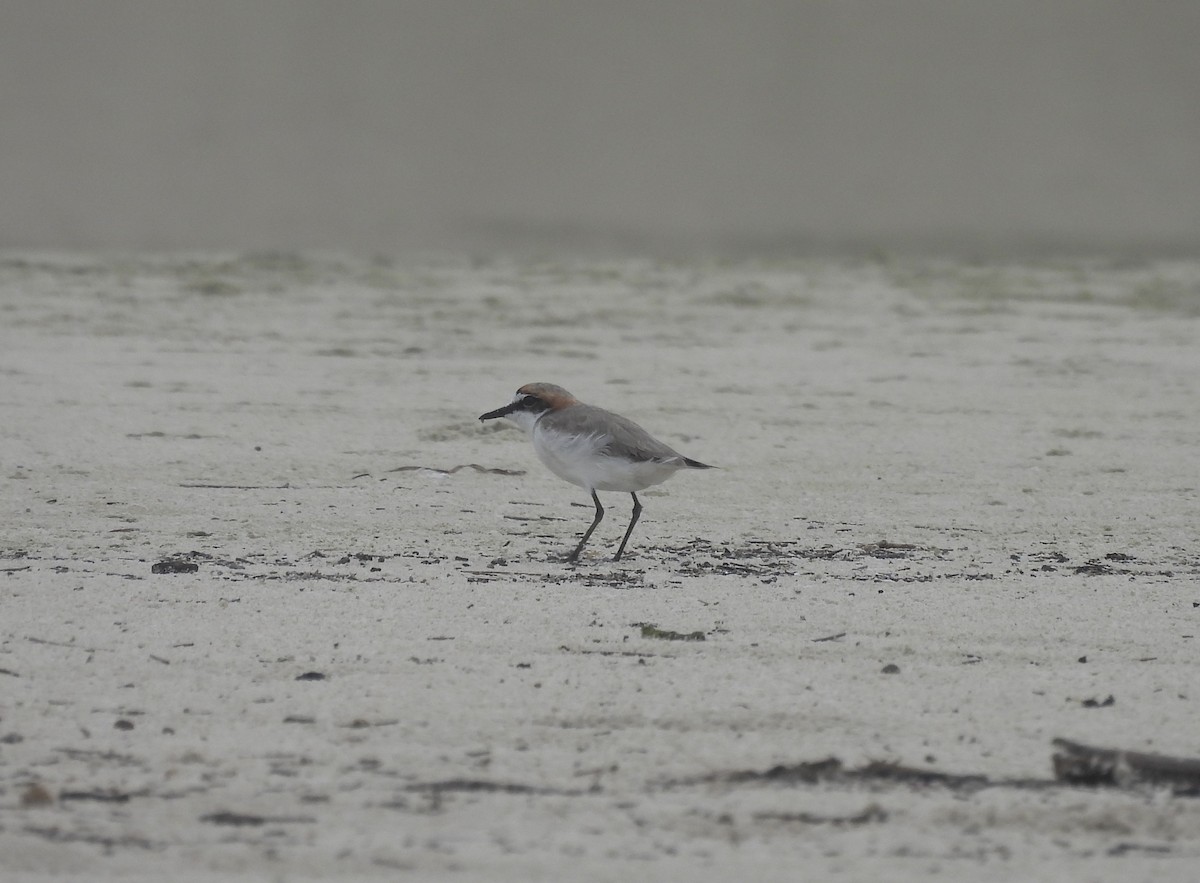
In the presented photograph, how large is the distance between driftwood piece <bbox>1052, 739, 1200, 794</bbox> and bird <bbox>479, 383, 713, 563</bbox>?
1951mm

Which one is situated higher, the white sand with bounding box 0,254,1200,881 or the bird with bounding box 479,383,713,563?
the bird with bounding box 479,383,713,563

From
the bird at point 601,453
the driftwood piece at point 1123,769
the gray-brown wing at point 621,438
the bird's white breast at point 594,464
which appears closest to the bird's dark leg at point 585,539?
the bird at point 601,453

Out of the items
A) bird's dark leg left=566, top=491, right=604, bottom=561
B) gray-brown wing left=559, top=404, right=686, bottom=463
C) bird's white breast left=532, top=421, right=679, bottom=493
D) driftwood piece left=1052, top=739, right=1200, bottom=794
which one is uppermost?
gray-brown wing left=559, top=404, right=686, bottom=463

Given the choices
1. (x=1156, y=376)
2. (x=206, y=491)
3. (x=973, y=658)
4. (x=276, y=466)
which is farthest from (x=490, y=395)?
(x=973, y=658)

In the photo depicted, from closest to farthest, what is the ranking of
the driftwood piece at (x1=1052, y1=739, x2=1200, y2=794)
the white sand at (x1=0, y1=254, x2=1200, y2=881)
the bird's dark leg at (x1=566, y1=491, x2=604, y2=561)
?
1. the white sand at (x1=0, y1=254, x2=1200, y2=881)
2. the driftwood piece at (x1=1052, y1=739, x2=1200, y2=794)
3. the bird's dark leg at (x1=566, y1=491, x2=604, y2=561)

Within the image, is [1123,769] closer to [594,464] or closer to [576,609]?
[576,609]

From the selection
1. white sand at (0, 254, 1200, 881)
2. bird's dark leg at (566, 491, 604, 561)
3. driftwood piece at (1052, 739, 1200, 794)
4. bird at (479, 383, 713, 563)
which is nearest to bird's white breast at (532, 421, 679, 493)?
bird at (479, 383, 713, 563)

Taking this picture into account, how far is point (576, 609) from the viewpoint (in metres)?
4.08

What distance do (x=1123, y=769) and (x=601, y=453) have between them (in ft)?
7.12

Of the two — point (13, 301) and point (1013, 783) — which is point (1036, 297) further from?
point (1013, 783)

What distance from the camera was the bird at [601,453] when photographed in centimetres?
473

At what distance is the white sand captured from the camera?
8.72 feet

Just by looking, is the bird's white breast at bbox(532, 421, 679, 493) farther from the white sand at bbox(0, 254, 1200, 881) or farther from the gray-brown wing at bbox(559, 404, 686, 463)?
the white sand at bbox(0, 254, 1200, 881)

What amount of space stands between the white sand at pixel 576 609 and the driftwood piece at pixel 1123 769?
0.19 ft
